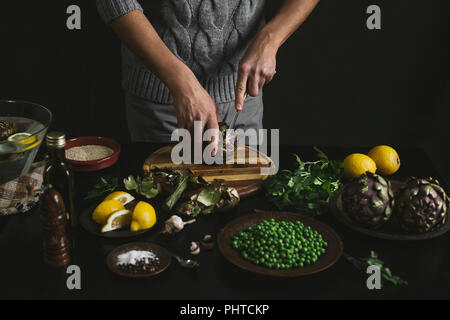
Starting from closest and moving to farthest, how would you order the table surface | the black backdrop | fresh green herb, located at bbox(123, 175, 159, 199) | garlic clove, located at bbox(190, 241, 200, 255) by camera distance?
→ the table surface < garlic clove, located at bbox(190, 241, 200, 255) < fresh green herb, located at bbox(123, 175, 159, 199) < the black backdrop

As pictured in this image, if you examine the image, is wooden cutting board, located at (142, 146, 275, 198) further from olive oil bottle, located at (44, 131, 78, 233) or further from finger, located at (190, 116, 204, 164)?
olive oil bottle, located at (44, 131, 78, 233)

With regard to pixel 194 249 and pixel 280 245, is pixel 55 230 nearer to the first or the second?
pixel 194 249

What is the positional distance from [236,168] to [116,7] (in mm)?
696

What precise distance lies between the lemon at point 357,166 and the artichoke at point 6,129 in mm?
1078

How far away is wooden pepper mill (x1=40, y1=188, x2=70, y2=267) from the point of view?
1197 millimetres

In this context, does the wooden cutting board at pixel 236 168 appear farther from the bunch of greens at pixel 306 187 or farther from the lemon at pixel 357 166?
the lemon at pixel 357 166

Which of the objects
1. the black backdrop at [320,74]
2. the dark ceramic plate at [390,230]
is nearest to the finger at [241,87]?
the dark ceramic plate at [390,230]

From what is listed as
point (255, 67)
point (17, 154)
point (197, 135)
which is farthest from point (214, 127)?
point (17, 154)

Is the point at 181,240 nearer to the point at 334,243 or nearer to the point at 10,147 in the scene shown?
the point at 334,243

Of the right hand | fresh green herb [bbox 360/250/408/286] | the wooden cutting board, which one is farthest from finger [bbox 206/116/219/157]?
fresh green herb [bbox 360/250/408/286]

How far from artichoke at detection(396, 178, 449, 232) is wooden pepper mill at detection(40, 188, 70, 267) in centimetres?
87

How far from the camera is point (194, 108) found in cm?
171
